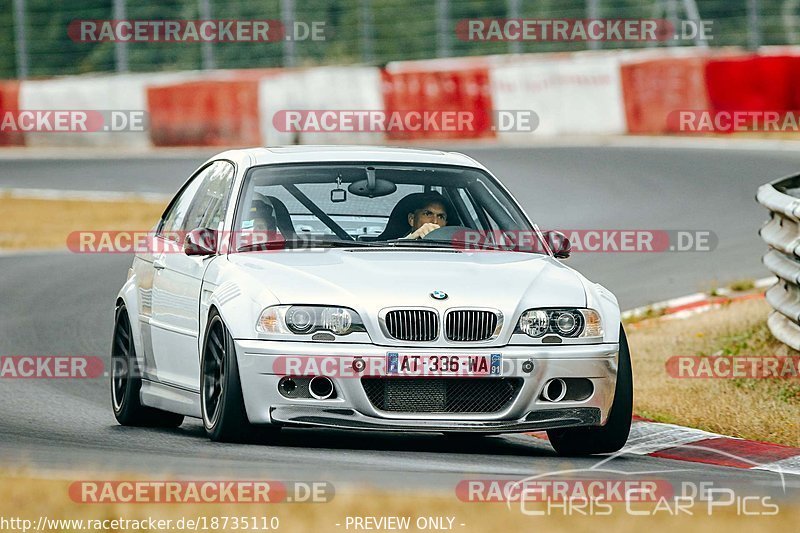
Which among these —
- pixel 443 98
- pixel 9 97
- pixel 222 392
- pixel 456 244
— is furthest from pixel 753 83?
pixel 222 392

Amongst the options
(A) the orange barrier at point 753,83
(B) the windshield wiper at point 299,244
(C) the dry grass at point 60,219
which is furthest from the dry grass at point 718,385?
(A) the orange barrier at point 753,83

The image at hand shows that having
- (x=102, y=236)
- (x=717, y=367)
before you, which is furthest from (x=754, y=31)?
(x=717, y=367)

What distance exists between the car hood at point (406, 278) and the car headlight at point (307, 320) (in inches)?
1.4

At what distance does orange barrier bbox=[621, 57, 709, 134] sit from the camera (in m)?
30.1

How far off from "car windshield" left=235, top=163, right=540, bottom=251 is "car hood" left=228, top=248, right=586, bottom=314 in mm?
268

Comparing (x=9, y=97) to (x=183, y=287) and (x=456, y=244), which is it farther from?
(x=456, y=244)

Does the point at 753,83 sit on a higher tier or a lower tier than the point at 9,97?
higher

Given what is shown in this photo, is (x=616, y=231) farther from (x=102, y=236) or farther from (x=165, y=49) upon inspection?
(x=165, y=49)

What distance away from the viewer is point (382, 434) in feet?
28.7

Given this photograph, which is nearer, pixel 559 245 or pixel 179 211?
pixel 559 245

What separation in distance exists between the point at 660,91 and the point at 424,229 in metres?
22.5

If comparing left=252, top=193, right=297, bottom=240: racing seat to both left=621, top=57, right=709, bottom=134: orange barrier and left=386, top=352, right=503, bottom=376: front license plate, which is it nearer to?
left=386, top=352, right=503, bottom=376: front license plate

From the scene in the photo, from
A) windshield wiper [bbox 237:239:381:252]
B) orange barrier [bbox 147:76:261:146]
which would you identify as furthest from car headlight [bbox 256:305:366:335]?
orange barrier [bbox 147:76:261:146]

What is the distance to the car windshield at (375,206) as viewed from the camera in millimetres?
8648
